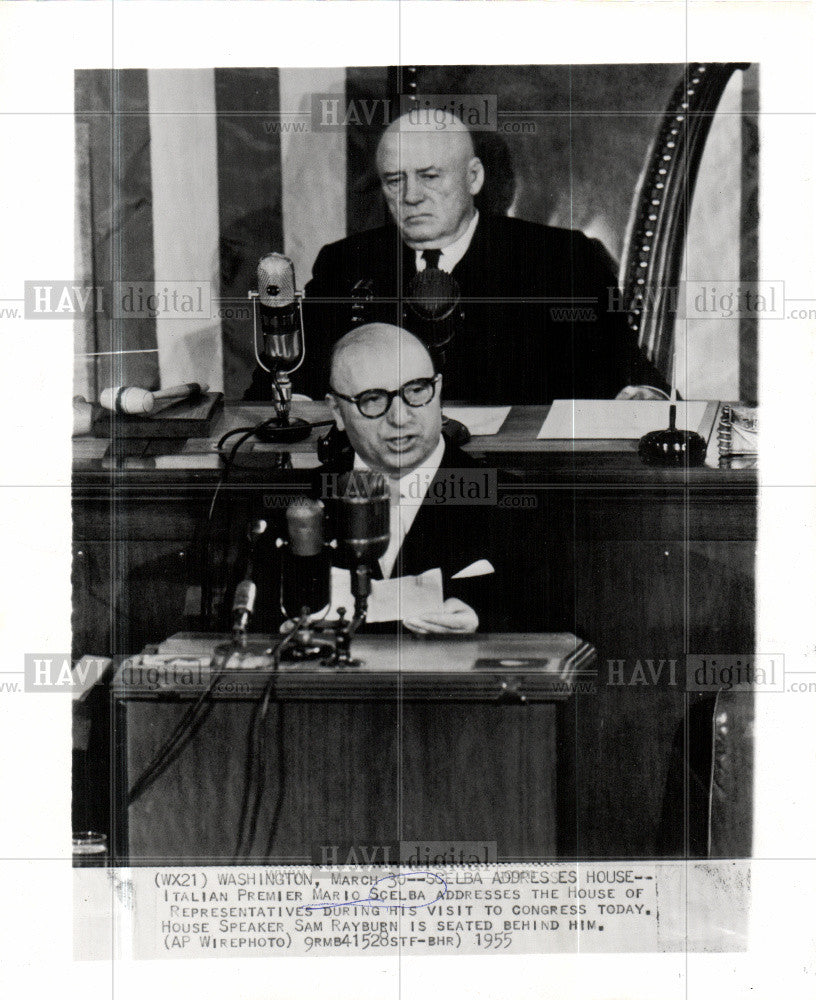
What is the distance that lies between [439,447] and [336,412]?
19 cm

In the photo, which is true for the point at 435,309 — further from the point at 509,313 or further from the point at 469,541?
the point at 469,541

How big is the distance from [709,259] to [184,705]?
120 cm

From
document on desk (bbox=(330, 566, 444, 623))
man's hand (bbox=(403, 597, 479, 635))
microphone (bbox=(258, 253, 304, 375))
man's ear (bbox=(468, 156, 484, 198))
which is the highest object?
man's ear (bbox=(468, 156, 484, 198))

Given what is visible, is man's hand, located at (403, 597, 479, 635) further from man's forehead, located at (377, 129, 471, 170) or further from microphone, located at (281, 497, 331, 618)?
man's forehead, located at (377, 129, 471, 170)

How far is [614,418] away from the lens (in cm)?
227

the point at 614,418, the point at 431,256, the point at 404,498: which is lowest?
the point at 404,498

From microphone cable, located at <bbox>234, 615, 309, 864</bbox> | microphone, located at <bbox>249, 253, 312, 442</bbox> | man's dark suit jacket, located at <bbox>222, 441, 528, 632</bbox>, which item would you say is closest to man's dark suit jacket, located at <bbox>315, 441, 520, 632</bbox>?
man's dark suit jacket, located at <bbox>222, 441, 528, 632</bbox>

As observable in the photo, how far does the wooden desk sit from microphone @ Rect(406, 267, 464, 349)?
0.19 meters

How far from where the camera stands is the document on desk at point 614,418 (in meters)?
2.26


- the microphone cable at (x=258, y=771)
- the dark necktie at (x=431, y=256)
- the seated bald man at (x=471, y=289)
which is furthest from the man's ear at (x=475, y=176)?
the microphone cable at (x=258, y=771)

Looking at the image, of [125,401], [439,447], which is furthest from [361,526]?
[125,401]

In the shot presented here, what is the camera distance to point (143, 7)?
7.34ft

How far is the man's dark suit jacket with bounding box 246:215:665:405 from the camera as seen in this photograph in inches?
88.9

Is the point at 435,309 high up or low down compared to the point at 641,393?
Result: up
